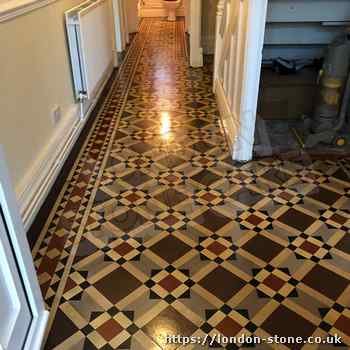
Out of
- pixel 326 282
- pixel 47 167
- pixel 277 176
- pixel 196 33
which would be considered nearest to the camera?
pixel 326 282

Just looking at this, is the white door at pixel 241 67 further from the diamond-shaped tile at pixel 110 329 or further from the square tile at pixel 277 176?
the diamond-shaped tile at pixel 110 329

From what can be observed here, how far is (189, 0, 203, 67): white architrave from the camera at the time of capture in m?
4.21

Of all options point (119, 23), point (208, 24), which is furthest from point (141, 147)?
point (208, 24)

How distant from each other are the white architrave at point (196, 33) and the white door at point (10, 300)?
374cm

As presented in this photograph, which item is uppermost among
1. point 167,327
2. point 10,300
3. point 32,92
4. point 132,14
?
point 32,92

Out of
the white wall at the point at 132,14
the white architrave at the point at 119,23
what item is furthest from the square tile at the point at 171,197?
the white wall at the point at 132,14

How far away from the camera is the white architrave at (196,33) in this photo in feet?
13.8

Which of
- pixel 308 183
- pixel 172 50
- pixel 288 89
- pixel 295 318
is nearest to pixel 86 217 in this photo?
pixel 295 318

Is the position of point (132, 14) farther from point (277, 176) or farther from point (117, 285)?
point (117, 285)

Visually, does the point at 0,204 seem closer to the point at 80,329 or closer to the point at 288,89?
the point at 80,329

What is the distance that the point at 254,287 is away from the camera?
1.54m

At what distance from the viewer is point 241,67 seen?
7.61ft

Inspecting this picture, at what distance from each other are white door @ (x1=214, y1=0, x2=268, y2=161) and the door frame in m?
1.53

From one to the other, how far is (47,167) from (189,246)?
98 centimetres
